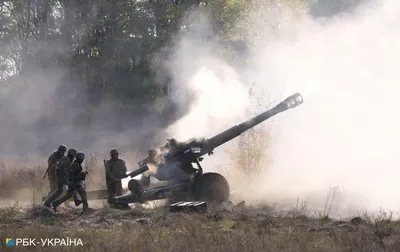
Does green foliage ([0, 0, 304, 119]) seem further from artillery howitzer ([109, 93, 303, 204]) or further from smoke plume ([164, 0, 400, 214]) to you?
artillery howitzer ([109, 93, 303, 204])

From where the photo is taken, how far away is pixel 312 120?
926 inches

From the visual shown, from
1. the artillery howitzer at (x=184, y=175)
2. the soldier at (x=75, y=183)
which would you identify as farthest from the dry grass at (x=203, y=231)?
the artillery howitzer at (x=184, y=175)

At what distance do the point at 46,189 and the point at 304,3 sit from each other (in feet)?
60.7

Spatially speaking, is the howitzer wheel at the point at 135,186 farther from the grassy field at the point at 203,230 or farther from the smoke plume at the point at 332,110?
→ the smoke plume at the point at 332,110

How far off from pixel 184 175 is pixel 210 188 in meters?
0.74

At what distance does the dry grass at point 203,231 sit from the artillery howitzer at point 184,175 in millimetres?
889

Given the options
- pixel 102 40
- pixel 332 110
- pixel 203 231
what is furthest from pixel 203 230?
pixel 102 40

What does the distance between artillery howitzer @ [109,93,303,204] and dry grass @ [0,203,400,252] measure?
89cm

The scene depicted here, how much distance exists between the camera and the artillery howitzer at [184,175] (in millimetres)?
14055

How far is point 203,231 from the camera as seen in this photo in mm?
9938

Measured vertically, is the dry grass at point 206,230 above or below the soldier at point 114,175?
below

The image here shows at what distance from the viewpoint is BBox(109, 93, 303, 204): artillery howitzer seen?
553 inches

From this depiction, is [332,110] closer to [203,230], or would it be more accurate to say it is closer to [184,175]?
[184,175]

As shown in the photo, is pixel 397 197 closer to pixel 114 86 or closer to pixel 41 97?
pixel 114 86
